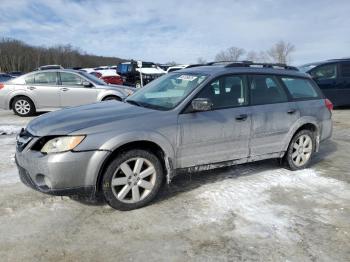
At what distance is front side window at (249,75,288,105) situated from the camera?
475cm

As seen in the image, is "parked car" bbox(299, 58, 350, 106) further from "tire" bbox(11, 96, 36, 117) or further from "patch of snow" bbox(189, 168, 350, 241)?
"tire" bbox(11, 96, 36, 117)

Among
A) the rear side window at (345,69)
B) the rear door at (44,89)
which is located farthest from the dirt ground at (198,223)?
the rear side window at (345,69)

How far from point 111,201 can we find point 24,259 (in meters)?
1.04

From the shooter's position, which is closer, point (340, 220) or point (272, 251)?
point (272, 251)

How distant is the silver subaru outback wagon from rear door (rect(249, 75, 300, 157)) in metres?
0.01

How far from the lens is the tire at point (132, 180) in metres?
3.69

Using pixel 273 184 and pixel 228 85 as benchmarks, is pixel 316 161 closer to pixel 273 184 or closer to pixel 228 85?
pixel 273 184

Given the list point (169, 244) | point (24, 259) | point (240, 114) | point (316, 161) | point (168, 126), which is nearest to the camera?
point (24, 259)

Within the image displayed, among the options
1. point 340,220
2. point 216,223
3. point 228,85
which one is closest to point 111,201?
point 216,223

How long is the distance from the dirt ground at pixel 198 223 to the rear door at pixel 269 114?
0.50 metres

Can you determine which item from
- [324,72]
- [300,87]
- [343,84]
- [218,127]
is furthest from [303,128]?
[343,84]

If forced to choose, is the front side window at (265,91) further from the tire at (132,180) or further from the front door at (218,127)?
the tire at (132,180)

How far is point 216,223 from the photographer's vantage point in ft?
11.8

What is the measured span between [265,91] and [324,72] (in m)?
8.33
